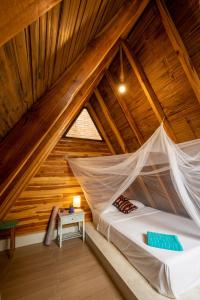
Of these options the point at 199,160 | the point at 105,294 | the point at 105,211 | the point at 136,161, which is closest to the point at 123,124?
the point at 136,161

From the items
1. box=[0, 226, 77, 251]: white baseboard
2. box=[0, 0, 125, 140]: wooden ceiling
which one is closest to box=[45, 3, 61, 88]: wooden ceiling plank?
box=[0, 0, 125, 140]: wooden ceiling

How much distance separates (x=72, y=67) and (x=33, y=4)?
798 millimetres

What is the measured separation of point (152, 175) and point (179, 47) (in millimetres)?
2191

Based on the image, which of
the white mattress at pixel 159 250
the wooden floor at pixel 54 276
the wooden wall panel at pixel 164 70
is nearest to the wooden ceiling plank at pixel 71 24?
the wooden wall panel at pixel 164 70

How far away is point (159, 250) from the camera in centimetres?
187

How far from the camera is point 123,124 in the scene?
3.22 metres

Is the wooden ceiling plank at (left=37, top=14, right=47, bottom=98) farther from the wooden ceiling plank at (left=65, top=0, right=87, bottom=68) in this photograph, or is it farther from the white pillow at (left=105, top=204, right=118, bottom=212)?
the white pillow at (left=105, top=204, right=118, bottom=212)

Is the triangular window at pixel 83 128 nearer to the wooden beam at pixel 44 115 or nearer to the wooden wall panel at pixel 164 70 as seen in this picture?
the wooden wall panel at pixel 164 70

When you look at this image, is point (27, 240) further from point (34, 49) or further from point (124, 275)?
point (34, 49)

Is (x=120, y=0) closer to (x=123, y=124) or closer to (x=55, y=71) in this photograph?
(x=55, y=71)

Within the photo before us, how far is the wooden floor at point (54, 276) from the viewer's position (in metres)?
1.99

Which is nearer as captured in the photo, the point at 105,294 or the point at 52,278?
the point at 105,294

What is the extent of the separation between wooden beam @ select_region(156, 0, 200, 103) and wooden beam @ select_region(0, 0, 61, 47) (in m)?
1.83

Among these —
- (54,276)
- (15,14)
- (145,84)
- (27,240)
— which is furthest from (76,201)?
(15,14)
